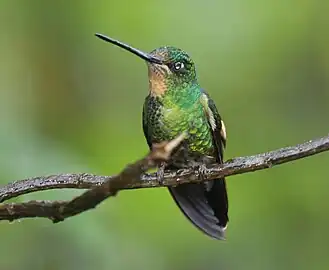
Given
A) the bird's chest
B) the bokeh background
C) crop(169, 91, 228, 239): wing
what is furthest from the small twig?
the bokeh background

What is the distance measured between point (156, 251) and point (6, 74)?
168 cm

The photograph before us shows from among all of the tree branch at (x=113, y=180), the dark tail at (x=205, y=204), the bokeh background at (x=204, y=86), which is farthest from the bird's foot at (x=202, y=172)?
the bokeh background at (x=204, y=86)

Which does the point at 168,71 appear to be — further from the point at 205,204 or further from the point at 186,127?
the point at 205,204

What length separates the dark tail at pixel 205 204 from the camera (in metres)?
2.17

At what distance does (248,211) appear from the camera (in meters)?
3.70

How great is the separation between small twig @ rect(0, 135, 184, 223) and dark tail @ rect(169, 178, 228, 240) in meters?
1.03

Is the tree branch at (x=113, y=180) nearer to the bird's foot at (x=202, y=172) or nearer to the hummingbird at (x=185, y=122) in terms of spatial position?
the bird's foot at (x=202, y=172)

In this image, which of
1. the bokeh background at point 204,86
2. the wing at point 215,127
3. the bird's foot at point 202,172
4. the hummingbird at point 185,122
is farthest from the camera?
the bokeh background at point 204,86

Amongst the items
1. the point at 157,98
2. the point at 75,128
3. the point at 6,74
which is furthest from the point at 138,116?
the point at 157,98

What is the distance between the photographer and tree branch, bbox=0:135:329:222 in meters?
0.97

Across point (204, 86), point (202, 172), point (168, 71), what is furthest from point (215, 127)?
point (204, 86)

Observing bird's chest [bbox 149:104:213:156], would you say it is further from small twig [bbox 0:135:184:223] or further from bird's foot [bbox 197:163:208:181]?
small twig [bbox 0:135:184:223]

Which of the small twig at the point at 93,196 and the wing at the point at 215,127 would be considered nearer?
the small twig at the point at 93,196

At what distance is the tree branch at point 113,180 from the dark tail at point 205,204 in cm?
36
